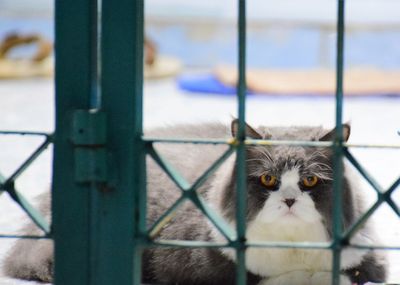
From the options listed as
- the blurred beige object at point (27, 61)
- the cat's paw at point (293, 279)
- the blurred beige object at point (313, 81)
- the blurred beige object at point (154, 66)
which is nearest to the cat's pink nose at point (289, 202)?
the cat's paw at point (293, 279)

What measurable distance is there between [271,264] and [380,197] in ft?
2.36

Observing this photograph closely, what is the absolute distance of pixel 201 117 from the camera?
5559 mm

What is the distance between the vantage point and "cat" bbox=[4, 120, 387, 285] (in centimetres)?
261

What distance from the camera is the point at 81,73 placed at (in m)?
2.07

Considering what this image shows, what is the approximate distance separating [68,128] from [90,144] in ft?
0.24

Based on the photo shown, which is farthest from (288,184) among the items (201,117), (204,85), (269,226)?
(204,85)

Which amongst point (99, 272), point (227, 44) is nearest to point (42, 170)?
point (99, 272)

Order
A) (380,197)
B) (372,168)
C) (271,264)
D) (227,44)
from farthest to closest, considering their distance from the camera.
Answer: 1. (227,44)
2. (372,168)
3. (271,264)
4. (380,197)

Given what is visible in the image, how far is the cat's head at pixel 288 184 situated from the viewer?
2.59 m

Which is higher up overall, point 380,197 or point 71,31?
point 71,31

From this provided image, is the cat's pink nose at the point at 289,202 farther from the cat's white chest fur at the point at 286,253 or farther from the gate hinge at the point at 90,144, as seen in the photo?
the gate hinge at the point at 90,144

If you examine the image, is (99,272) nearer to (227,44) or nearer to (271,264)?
(271,264)

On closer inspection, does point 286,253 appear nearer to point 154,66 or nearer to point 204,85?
point 204,85

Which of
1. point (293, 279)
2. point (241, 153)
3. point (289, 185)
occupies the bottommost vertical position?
point (293, 279)
